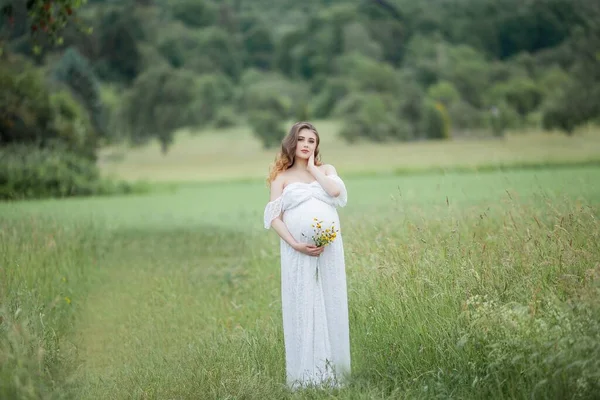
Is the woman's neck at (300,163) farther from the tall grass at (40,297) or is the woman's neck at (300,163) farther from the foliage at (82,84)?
the foliage at (82,84)

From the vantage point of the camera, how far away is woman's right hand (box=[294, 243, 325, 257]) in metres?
5.58

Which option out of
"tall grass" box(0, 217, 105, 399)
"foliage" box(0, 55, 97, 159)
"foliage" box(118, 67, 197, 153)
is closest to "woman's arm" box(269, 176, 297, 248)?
"tall grass" box(0, 217, 105, 399)

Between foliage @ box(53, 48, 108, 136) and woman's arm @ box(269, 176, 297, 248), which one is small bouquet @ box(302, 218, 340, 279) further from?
foliage @ box(53, 48, 108, 136)

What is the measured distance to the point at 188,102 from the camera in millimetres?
54125

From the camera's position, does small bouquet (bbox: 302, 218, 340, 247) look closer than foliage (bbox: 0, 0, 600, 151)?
Yes

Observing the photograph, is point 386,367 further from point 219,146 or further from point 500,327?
point 219,146


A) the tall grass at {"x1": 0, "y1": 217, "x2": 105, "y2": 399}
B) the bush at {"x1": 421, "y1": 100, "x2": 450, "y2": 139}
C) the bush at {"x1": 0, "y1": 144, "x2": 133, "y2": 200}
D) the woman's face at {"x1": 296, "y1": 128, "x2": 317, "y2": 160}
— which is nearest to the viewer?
the tall grass at {"x1": 0, "y1": 217, "x2": 105, "y2": 399}

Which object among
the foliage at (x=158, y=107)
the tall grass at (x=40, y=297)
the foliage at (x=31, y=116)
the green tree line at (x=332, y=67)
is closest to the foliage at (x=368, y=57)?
the green tree line at (x=332, y=67)

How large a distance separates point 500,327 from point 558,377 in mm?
617

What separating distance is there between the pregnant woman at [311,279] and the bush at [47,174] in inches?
814

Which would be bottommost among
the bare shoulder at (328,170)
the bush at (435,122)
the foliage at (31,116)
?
the bare shoulder at (328,170)

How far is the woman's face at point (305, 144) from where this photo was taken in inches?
229

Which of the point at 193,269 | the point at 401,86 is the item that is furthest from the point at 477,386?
the point at 401,86

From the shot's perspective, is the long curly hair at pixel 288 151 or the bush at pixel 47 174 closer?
the long curly hair at pixel 288 151
